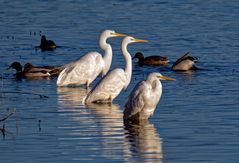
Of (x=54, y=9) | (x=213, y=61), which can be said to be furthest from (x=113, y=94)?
(x=54, y=9)

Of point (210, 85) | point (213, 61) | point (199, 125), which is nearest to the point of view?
point (199, 125)

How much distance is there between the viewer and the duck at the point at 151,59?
71.9 feet

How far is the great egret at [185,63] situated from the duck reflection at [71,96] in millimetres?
2507

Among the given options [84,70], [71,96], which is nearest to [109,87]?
[71,96]

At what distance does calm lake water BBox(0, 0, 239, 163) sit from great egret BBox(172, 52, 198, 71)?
0.19m

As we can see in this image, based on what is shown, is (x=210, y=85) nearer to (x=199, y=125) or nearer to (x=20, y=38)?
(x=199, y=125)

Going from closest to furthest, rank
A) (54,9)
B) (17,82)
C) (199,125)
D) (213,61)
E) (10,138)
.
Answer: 1. (10,138)
2. (199,125)
3. (17,82)
4. (213,61)
5. (54,9)

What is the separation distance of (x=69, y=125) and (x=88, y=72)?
16.8 feet

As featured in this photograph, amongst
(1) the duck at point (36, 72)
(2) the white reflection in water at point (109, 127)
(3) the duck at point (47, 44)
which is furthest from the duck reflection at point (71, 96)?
(3) the duck at point (47, 44)

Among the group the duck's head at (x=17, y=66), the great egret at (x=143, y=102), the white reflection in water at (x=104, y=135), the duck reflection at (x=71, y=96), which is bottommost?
Result: the duck reflection at (x=71, y=96)

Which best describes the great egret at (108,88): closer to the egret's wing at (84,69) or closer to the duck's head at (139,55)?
the egret's wing at (84,69)

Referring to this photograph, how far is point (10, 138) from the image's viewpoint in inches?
532

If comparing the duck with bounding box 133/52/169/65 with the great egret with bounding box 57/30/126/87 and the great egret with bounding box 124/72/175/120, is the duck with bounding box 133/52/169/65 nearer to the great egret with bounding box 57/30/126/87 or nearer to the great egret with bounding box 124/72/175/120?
the great egret with bounding box 57/30/126/87

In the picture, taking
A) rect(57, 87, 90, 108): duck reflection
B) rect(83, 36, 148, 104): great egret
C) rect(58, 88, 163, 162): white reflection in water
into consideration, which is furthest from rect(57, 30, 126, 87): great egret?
rect(58, 88, 163, 162): white reflection in water
